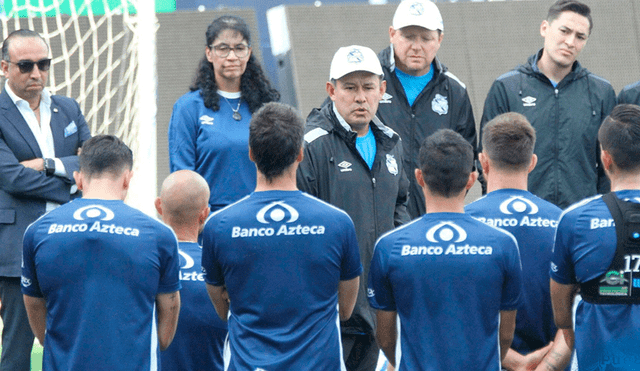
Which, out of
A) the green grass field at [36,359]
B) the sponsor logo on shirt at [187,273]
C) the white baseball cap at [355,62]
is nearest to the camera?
the sponsor logo on shirt at [187,273]

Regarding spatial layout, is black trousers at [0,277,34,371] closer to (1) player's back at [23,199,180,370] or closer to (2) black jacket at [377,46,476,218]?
(1) player's back at [23,199,180,370]

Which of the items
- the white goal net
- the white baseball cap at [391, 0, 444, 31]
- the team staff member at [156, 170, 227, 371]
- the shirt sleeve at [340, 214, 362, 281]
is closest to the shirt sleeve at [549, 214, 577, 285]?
the shirt sleeve at [340, 214, 362, 281]

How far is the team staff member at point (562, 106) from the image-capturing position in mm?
4703

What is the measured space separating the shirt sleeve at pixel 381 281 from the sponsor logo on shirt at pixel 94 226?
0.94 meters

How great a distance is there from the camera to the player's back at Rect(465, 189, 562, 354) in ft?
11.3

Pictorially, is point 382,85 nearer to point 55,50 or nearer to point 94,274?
point 94,274

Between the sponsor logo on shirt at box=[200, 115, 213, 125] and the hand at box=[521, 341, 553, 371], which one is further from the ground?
the sponsor logo on shirt at box=[200, 115, 213, 125]

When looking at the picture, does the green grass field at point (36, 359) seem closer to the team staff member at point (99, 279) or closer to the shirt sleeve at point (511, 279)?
the team staff member at point (99, 279)

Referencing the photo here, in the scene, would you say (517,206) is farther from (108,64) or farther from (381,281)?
(108,64)

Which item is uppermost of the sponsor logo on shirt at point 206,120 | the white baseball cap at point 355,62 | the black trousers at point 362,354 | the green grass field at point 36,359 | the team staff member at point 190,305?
the white baseball cap at point 355,62

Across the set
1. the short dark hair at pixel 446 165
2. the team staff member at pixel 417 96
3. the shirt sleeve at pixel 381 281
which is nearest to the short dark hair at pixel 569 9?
the team staff member at pixel 417 96

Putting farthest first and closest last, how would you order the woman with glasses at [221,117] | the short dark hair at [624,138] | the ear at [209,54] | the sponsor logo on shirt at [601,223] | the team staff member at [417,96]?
the team staff member at [417,96]
the ear at [209,54]
the woman with glasses at [221,117]
the short dark hair at [624,138]
the sponsor logo on shirt at [601,223]

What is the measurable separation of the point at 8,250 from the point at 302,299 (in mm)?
2106

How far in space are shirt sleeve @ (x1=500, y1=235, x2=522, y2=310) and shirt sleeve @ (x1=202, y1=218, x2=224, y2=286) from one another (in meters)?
1.11
